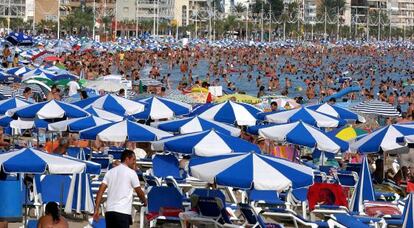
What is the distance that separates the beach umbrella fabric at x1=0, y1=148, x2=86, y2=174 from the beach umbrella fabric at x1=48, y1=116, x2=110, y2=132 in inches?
158

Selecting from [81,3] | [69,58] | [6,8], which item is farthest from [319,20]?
[69,58]

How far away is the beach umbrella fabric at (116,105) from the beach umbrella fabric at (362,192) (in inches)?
239

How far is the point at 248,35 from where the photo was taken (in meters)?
126

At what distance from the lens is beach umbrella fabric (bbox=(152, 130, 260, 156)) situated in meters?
12.1

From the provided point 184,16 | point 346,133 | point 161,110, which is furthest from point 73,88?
point 184,16

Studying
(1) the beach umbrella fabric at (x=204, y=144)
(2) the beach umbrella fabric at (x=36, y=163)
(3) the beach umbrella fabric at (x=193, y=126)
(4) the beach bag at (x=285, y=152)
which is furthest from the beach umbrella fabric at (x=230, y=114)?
(2) the beach umbrella fabric at (x=36, y=163)

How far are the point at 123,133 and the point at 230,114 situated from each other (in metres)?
3.61

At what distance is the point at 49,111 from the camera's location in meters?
15.9

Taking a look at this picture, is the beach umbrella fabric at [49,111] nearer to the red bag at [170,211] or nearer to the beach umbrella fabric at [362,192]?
the beach umbrella fabric at [362,192]

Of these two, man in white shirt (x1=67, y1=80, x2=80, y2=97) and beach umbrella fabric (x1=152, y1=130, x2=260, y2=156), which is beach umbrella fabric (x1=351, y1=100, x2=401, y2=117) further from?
beach umbrella fabric (x1=152, y1=130, x2=260, y2=156)

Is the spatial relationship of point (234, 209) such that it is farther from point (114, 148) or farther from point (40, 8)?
point (40, 8)

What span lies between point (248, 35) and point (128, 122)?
112993 millimetres

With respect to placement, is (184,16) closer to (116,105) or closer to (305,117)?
(116,105)

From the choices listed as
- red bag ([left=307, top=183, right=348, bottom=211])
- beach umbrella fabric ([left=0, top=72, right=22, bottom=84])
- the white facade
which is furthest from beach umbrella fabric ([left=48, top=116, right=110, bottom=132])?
the white facade
